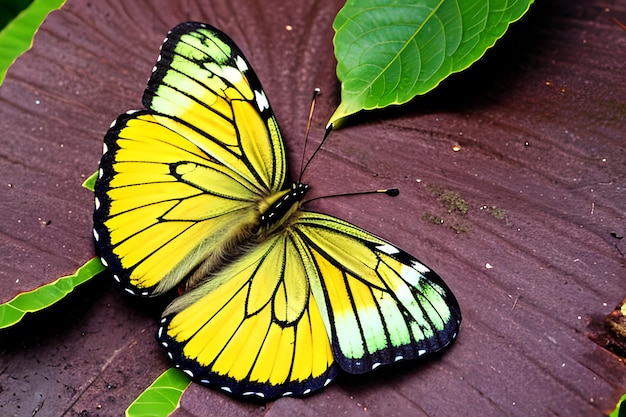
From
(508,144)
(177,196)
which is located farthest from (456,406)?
(177,196)

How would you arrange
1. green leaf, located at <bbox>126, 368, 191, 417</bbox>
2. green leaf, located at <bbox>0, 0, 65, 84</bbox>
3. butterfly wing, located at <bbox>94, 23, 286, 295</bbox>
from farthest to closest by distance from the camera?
green leaf, located at <bbox>0, 0, 65, 84</bbox>
butterfly wing, located at <bbox>94, 23, 286, 295</bbox>
green leaf, located at <bbox>126, 368, 191, 417</bbox>

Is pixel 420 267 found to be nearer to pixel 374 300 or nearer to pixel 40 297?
pixel 374 300

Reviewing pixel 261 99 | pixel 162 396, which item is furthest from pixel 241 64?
pixel 162 396

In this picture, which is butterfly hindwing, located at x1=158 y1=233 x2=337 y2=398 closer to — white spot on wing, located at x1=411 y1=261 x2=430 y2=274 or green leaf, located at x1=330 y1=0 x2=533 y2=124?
white spot on wing, located at x1=411 y1=261 x2=430 y2=274

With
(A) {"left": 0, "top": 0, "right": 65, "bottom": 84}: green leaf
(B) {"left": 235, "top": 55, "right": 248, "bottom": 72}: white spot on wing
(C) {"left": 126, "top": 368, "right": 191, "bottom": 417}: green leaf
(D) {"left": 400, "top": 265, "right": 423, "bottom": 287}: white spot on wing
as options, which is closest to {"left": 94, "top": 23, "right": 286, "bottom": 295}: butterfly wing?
(B) {"left": 235, "top": 55, "right": 248, "bottom": 72}: white spot on wing

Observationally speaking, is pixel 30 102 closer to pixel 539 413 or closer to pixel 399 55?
pixel 399 55
